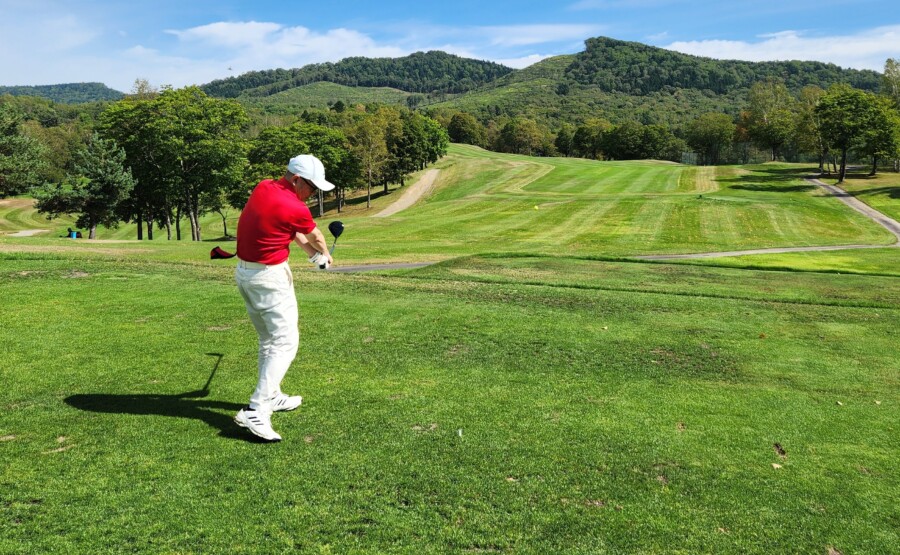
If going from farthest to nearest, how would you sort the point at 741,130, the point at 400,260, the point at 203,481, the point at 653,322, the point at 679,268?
the point at 741,130, the point at 400,260, the point at 679,268, the point at 653,322, the point at 203,481

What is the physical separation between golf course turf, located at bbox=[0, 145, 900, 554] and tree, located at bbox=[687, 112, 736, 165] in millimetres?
123400

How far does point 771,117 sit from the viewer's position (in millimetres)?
96812

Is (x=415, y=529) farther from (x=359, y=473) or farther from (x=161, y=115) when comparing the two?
(x=161, y=115)

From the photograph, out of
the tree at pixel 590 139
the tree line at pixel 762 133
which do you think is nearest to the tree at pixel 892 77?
the tree line at pixel 762 133

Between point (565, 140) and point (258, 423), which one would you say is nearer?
point (258, 423)

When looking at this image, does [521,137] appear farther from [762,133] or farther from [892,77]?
[892,77]

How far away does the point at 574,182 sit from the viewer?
7788cm

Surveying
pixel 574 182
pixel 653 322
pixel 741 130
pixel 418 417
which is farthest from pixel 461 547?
pixel 741 130

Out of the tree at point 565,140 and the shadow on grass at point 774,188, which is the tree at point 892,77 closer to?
the shadow on grass at point 774,188

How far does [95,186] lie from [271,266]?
49812 millimetres

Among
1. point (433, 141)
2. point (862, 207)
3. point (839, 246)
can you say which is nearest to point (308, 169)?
point (839, 246)

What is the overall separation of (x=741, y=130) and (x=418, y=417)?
459 feet

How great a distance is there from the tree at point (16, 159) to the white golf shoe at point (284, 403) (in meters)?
53.3

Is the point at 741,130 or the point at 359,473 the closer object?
the point at 359,473
